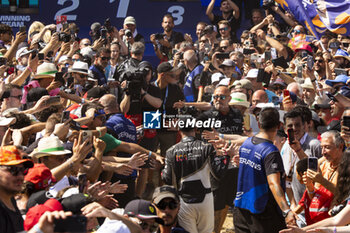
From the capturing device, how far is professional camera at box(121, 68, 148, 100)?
9.73m

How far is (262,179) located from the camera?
21.6ft

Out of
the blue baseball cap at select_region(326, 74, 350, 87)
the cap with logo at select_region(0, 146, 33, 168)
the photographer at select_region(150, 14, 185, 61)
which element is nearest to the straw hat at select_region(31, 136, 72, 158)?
the cap with logo at select_region(0, 146, 33, 168)

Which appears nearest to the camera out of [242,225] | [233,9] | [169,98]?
[242,225]

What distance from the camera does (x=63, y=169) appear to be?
19.4 ft

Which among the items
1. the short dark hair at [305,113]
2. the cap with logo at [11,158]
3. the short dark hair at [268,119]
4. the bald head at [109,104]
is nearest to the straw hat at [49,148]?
the cap with logo at [11,158]

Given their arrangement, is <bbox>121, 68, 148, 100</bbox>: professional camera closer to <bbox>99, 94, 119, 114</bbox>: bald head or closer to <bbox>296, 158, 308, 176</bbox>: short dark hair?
<bbox>99, 94, 119, 114</bbox>: bald head

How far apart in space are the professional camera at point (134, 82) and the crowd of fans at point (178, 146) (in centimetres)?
2

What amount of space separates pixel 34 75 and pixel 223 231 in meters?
3.54

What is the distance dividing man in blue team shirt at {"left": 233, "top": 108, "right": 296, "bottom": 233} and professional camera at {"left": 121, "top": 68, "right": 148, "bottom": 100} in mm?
3374

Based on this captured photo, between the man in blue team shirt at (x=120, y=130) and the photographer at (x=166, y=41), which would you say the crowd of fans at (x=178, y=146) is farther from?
the photographer at (x=166, y=41)

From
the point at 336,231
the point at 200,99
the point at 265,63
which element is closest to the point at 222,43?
the point at 265,63

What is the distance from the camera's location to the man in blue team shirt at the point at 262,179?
6453mm

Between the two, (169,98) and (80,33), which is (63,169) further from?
(80,33)

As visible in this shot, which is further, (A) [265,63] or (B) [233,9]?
(B) [233,9]
